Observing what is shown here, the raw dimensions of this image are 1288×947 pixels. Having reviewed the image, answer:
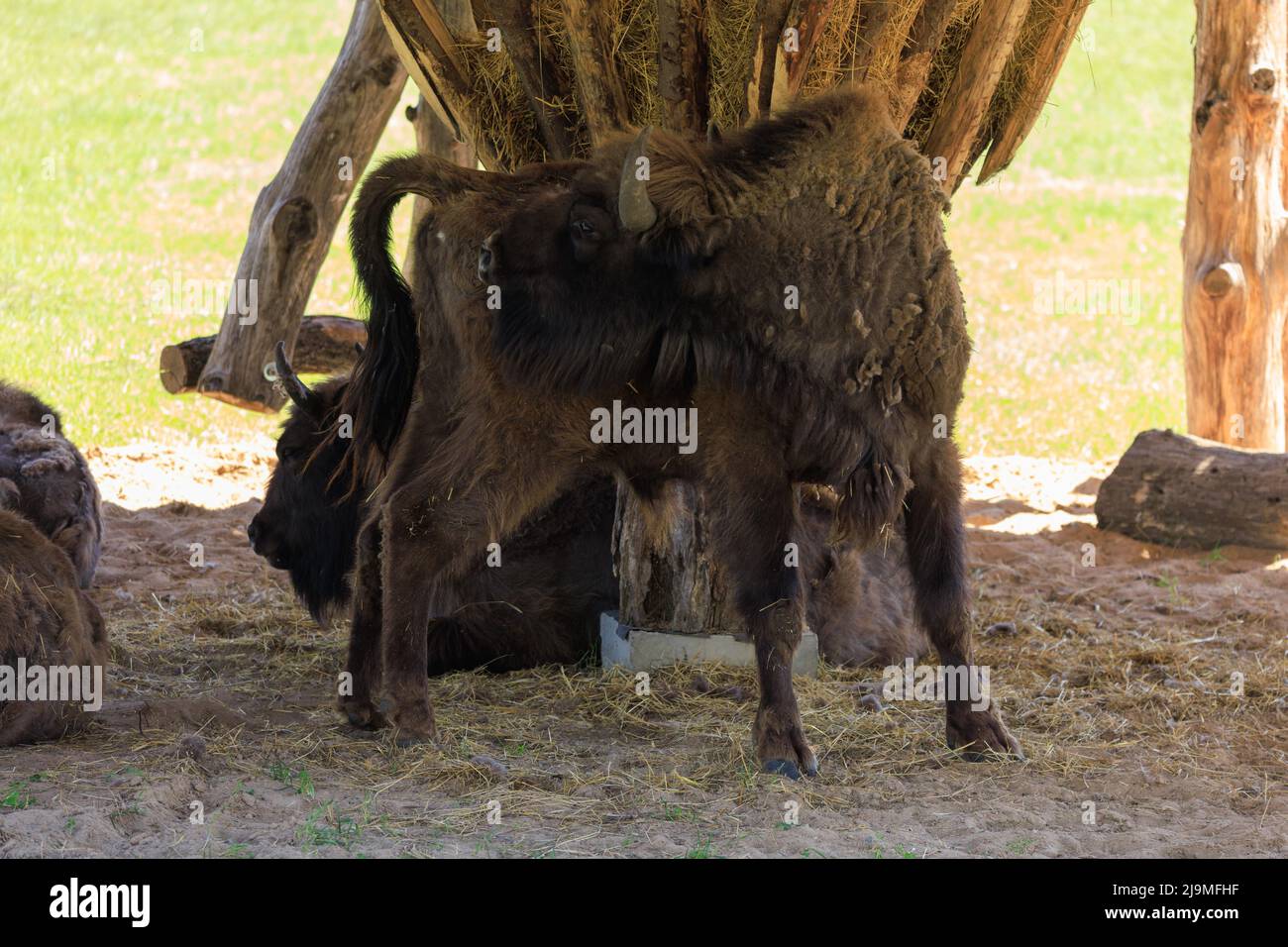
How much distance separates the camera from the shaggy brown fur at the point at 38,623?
4.87m

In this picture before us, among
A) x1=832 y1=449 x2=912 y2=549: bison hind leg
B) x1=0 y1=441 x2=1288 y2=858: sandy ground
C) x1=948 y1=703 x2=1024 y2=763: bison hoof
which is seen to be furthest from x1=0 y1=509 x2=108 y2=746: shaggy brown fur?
x1=948 y1=703 x2=1024 y2=763: bison hoof

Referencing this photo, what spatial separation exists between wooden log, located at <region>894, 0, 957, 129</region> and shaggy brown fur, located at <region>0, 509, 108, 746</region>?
358cm

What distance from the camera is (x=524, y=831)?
4.16 m

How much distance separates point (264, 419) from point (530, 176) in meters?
7.67

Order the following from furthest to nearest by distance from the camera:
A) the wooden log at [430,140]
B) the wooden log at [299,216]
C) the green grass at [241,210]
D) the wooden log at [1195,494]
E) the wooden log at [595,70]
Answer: the green grass at [241,210], the wooden log at [430,140], the wooden log at [1195,494], the wooden log at [299,216], the wooden log at [595,70]

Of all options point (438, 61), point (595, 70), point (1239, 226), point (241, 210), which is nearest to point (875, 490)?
point (595, 70)

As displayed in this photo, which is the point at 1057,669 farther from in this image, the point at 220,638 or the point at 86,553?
the point at 86,553

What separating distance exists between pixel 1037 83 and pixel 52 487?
16.1 ft

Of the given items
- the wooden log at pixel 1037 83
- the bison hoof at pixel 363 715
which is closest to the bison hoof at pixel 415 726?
the bison hoof at pixel 363 715

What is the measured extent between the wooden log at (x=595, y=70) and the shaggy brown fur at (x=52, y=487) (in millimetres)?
3165

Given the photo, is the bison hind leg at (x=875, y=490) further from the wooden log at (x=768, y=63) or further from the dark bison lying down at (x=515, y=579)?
the wooden log at (x=768, y=63)

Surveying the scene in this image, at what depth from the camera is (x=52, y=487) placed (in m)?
7.07

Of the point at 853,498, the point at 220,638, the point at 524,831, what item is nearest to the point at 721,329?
the point at 853,498

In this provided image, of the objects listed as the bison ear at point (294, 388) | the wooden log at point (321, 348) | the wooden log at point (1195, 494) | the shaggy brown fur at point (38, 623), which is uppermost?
the wooden log at point (321, 348)
